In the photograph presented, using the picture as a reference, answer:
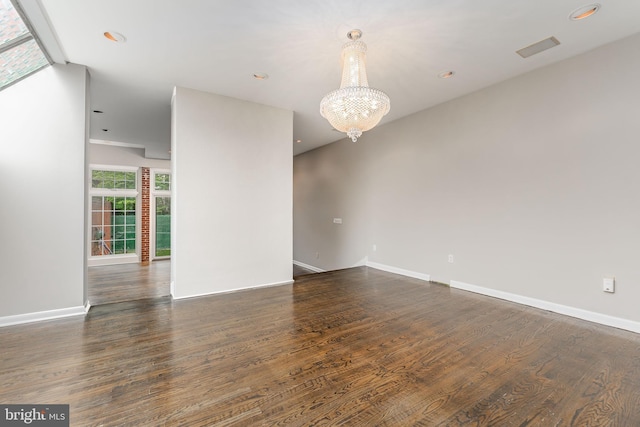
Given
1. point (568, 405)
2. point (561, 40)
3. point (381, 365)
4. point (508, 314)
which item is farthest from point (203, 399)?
point (561, 40)

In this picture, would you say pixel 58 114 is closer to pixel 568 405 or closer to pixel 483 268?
pixel 568 405

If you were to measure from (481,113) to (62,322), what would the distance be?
573cm

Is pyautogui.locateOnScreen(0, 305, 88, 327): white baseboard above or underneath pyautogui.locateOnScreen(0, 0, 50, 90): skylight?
underneath

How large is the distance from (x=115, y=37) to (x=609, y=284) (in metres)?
5.50

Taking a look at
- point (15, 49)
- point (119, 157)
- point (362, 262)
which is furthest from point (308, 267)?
point (15, 49)

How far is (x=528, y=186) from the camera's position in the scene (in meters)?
3.45

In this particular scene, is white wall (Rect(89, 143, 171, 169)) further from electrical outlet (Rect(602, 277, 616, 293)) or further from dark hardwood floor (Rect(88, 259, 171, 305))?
→ electrical outlet (Rect(602, 277, 616, 293))

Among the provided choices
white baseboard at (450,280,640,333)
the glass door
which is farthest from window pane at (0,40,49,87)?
white baseboard at (450,280,640,333)

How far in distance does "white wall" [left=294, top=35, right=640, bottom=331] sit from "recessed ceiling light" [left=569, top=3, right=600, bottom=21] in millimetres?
797

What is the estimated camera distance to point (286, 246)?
4.54m

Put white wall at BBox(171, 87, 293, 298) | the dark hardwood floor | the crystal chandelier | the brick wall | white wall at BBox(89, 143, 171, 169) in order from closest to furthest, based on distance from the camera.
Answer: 1. the crystal chandelier
2. white wall at BBox(171, 87, 293, 298)
3. the dark hardwood floor
4. white wall at BBox(89, 143, 171, 169)
5. the brick wall

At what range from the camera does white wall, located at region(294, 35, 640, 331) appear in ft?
9.21

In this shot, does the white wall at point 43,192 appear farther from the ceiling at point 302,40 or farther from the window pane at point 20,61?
the ceiling at point 302,40

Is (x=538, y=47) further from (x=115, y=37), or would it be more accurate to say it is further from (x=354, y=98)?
(x=115, y=37)
